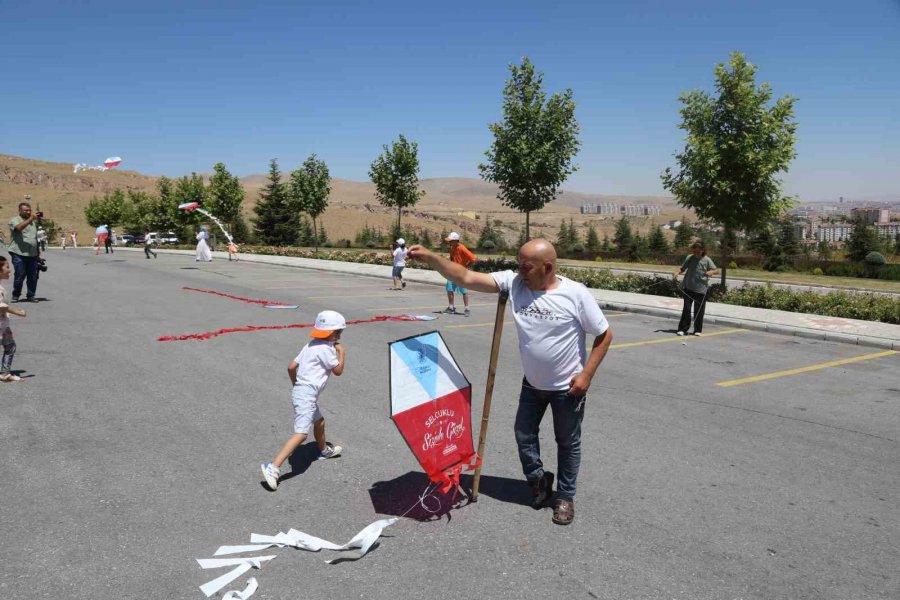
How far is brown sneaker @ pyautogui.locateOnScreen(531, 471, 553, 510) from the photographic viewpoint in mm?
4512

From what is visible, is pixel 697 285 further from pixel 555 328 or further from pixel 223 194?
pixel 223 194

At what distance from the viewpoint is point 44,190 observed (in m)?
124

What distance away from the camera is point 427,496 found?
466cm

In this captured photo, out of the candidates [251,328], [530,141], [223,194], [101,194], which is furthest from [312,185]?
[101,194]

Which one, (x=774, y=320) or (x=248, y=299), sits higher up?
(x=774, y=320)

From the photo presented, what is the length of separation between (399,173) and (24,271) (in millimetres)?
23364

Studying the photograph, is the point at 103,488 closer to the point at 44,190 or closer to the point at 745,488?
the point at 745,488

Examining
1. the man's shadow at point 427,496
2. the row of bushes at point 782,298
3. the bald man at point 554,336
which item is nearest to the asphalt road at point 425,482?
the man's shadow at point 427,496

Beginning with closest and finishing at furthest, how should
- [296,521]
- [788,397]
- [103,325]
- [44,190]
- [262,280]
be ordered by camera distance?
[296,521] < [788,397] < [103,325] < [262,280] < [44,190]

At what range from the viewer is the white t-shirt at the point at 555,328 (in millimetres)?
4152

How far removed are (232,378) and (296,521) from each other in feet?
13.4

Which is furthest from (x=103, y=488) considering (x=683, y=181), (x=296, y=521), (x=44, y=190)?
(x=44, y=190)

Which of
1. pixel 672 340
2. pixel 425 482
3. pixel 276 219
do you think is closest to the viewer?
pixel 425 482

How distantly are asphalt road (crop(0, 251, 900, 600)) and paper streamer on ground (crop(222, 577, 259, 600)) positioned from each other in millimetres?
45
